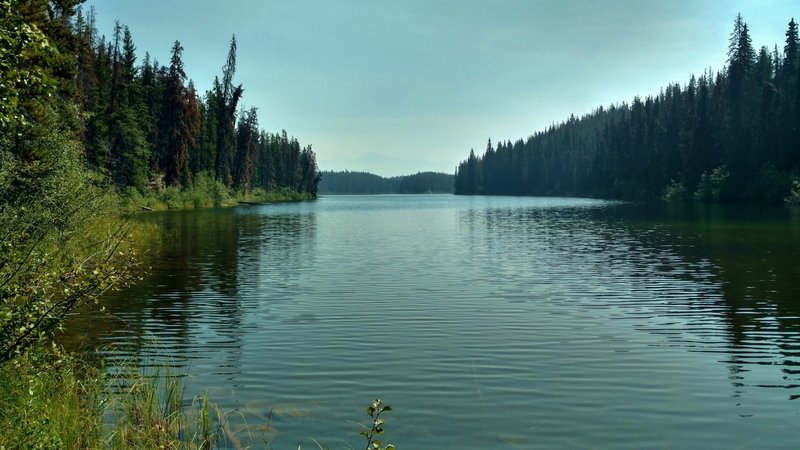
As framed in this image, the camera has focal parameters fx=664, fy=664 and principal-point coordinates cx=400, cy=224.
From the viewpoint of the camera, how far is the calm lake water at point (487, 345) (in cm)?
977

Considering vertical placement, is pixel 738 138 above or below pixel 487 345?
above

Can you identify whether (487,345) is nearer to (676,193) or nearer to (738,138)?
(738,138)

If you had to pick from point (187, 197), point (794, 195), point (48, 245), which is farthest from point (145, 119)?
point (794, 195)

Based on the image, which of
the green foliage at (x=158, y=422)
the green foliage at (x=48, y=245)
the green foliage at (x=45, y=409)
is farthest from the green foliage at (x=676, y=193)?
the green foliage at (x=45, y=409)

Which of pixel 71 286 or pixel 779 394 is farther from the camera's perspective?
pixel 779 394

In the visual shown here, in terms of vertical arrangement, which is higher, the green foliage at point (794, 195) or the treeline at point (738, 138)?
the treeline at point (738, 138)

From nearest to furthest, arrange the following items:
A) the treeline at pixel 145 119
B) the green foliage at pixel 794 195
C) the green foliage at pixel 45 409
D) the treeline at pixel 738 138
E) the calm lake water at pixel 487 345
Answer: the green foliage at pixel 45 409 < the calm lake water at pixel 487 345 < the treeline at pixel 145 119 < the green foliage at pixel 794 195 < the treeline at pixel 738 138

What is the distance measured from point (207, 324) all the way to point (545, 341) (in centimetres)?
843

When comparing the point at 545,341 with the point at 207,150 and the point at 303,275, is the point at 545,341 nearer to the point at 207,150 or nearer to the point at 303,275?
the point at 303,275

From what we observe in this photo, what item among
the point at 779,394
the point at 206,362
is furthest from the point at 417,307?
the point at 779,394

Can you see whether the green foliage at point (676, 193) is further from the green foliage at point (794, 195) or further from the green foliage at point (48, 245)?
the green foliage at point (48, 245)

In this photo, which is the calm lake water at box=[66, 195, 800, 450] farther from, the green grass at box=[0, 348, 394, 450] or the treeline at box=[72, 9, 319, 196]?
the treeline at box=[72, 9, 319, 196]

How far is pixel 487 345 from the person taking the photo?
579 inches

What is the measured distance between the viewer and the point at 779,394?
1100 cm
